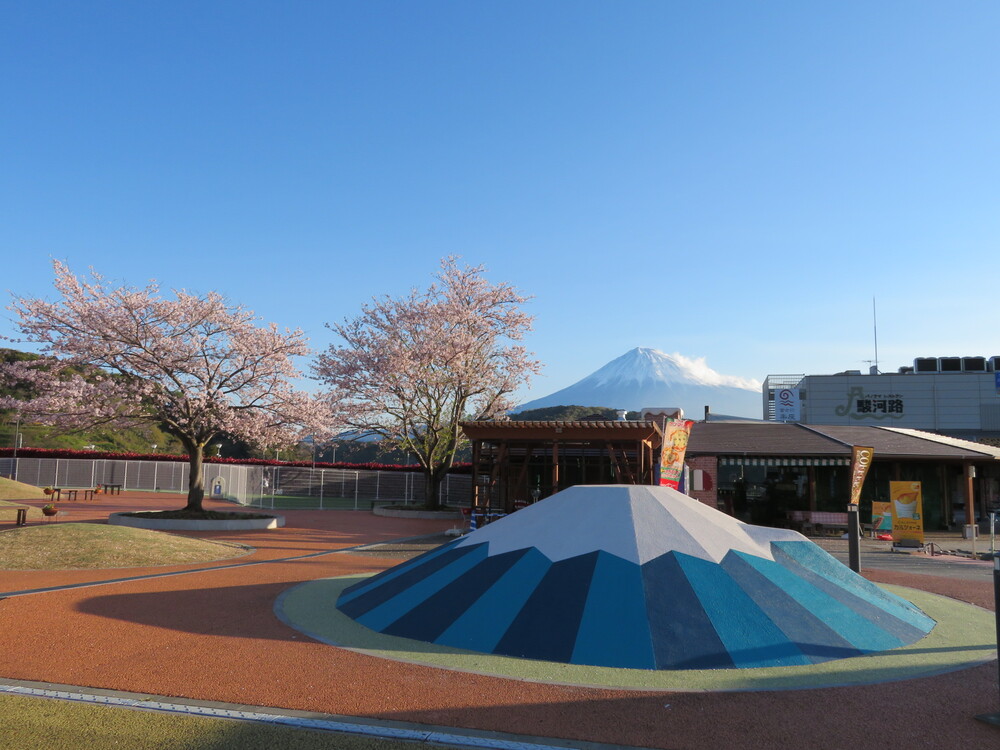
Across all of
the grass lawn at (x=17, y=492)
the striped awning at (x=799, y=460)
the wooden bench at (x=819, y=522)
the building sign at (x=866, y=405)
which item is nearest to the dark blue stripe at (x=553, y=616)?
the wooden bench at (x=819, y=522)

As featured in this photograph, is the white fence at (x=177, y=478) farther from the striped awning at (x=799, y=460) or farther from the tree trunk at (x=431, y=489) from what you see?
the striped awning at (x=799, y=460)

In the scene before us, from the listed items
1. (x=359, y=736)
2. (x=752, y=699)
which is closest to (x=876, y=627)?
(x=752, y=699)

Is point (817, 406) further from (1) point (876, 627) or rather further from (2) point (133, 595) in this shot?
(2) point (133, 595)

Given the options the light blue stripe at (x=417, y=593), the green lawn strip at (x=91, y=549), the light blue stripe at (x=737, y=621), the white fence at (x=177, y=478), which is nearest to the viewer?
the light blue stripe at (x=737, y=621)

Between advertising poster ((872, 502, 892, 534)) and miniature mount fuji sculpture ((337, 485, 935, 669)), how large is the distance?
12368mm

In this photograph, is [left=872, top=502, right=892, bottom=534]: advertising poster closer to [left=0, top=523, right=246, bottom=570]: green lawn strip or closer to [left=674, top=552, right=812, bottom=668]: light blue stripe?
[left=674, top=552, right=812, bottom=668]: light blue stripe

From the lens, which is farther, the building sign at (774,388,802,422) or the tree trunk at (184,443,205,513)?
the building sign at (774,388,802,422)

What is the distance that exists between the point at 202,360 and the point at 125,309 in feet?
9.21

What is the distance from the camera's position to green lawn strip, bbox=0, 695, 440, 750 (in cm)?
534

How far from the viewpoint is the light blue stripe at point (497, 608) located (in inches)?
332

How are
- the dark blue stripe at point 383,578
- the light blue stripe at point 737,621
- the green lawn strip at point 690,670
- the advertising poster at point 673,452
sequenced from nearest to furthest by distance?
the green lawn strip at point 690,670 < the light blue stripe at point 737,621 < the dark blue stripe at point 383,578 < the advertising poster at point 673,452

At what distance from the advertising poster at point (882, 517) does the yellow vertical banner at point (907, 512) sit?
0.61 ft

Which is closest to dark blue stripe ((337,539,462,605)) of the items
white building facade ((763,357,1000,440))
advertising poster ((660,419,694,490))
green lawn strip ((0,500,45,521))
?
advertising poster ((660,419,694,490))

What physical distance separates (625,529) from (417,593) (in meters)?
3.02
